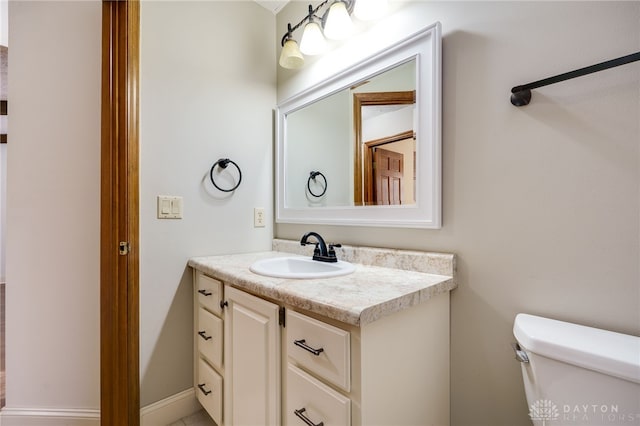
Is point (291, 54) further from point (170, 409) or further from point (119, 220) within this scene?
point (170, 409)

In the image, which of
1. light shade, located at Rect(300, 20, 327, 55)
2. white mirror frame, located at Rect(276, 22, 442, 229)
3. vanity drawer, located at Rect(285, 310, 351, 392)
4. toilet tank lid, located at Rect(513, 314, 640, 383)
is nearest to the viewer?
toilet tank lid, located at Rect(513, 314, 640, 383)

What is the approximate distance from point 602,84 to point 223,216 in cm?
162

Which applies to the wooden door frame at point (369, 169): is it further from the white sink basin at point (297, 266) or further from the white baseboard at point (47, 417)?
the white baseboard at point (47, 417)

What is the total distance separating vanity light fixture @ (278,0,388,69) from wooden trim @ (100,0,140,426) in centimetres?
77

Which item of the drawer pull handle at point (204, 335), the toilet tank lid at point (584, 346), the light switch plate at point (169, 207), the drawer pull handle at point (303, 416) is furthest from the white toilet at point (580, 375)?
the light switch plate at point (169, 207)

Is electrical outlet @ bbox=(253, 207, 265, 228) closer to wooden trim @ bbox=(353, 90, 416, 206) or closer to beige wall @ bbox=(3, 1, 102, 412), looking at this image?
wooden trim @ bbox=(353, 90, 416, 206)

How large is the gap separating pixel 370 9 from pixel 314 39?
0.36 metres

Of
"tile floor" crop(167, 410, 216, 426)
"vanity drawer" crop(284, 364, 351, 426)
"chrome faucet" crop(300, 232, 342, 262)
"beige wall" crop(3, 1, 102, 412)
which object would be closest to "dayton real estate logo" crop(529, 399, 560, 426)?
"vanity drawer" crop(284, 364, 351, 426)

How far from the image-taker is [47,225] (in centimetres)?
140

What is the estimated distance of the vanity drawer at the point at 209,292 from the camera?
126cm

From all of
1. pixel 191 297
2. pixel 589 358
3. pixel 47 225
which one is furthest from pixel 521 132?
pixel 47 225

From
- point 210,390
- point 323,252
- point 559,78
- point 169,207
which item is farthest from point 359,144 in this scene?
point 210,390

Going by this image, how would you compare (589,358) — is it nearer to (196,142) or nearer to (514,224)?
(514,224)

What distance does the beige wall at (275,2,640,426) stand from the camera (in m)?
0.77
